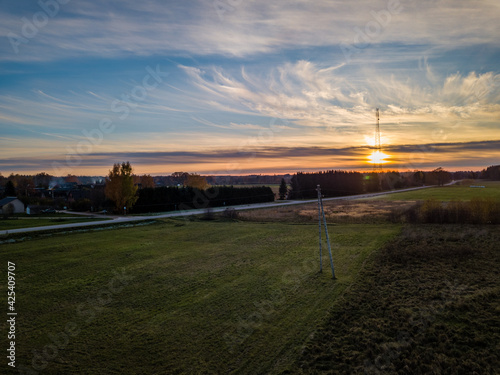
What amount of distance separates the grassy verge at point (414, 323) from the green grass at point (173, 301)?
2.10ft

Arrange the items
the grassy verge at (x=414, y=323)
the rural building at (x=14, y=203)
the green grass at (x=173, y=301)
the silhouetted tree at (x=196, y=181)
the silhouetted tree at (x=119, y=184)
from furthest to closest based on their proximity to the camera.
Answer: the silhouetted tree at (x=196, y=181) → the rural building at (x=14, y=203) → the silhouetted tree at (x=119, y=184) → the green grass at (x=173, y=301) → the grassy verge at (x=414, y=323)

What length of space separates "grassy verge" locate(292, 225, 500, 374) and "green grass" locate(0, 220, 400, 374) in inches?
25.2

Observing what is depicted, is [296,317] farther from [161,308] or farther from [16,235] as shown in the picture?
[16,235]

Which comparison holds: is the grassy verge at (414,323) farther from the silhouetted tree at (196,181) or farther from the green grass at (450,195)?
the silhouetted tree at (196,181)

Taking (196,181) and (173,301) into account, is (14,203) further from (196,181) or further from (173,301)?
(173,301)

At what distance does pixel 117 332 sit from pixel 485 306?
9980 millimetres

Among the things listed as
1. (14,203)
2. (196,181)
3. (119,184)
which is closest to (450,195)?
(196,181)

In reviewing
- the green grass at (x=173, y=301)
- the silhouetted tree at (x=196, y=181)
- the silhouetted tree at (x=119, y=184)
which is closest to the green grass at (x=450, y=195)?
the silhouetted tree at (x=196, y=181)

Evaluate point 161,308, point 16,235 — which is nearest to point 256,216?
point 16,235

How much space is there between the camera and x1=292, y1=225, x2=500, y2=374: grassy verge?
628cm

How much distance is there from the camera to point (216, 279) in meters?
11.8

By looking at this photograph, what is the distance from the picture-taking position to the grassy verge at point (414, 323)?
628 cm

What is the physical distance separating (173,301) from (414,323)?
677cm

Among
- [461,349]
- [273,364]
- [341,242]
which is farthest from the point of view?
[341,242]
